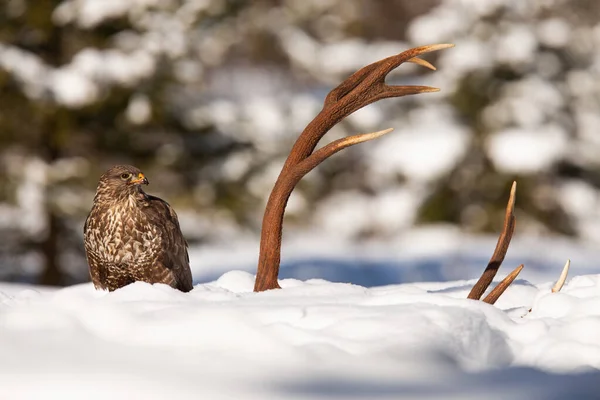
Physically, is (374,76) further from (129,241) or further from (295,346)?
(129,241)

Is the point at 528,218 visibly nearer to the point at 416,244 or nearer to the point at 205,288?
the point at 416,244

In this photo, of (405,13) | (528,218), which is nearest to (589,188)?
(528,218)

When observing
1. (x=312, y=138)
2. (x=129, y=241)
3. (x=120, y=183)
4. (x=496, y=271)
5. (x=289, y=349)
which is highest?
(x=120, y=183)

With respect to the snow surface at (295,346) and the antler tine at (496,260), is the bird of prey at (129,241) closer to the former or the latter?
the snow surface at (295,346)

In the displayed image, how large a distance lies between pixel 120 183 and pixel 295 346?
2223 millimetres

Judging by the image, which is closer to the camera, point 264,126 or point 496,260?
point 496,260

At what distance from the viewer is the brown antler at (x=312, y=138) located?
358 centimetres

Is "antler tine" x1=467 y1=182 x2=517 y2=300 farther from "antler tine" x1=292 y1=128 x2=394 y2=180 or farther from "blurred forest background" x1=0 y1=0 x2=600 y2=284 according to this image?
"blurred forest background" x1=0 y1=0 x2=600 y2=284

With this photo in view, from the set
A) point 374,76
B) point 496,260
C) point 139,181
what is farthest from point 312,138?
point 139,181

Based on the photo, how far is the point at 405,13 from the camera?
1179 inches

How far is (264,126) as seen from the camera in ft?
37.7

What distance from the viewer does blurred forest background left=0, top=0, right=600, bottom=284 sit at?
1052 centimetres

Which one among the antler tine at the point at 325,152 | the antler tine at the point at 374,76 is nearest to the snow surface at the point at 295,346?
the antler tine at the point at 325,152

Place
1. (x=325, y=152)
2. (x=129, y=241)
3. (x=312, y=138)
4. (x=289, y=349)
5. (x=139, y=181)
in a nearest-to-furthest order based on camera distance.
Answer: (x=289, y=349)
(x=325, y=152)
(x=312, y=138)
(x=129, y=241)
(x=139, y=181)
